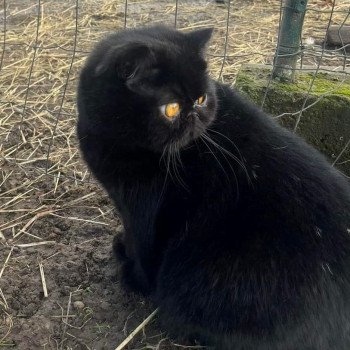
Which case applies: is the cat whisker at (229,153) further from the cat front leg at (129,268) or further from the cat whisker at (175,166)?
the cat front leg at (129,268)

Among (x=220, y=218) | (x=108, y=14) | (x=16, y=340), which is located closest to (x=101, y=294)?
(x=16, y=340)

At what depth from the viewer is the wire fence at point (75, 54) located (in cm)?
310

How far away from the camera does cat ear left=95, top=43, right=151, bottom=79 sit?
1.83 m

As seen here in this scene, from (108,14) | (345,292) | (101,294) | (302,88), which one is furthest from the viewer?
(108,14)

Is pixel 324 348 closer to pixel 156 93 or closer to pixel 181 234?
pixel 181 234

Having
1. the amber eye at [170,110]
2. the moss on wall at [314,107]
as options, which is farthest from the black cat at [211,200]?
the moss on wall at [314,107]

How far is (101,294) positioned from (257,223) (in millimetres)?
781

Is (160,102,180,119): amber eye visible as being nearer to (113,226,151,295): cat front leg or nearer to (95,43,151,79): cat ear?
(95,43,151,79): cat ear

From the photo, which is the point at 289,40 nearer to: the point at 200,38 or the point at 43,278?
the point at 200,38

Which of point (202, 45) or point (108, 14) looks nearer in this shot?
point (202, 45)

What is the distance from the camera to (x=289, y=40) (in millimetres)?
2887

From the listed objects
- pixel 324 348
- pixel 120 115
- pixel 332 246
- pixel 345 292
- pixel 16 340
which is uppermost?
pixel 120 115

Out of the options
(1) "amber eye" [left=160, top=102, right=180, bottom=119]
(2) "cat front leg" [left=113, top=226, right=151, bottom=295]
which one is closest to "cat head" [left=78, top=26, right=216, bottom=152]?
(1) "amber eye" [left=160, top=102, right=180, bottom=119]

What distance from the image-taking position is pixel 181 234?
2.08m
